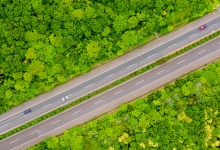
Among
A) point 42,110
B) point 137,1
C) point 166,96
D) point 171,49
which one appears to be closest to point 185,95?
point 166,96

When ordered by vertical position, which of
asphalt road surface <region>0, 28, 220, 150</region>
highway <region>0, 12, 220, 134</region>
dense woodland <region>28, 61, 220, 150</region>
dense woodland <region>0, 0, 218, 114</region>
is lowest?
dense woodland <region>28, 61, 220, 150</region>

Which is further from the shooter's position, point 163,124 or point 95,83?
point 95,83

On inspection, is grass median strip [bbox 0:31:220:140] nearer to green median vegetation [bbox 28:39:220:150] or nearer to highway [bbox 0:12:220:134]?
highway [bbox 0:12:220:134]

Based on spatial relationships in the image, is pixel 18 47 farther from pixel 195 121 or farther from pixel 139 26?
pixel 195 121

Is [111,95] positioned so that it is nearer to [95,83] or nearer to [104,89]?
[104,89]

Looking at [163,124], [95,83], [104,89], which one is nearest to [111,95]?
[104,89]

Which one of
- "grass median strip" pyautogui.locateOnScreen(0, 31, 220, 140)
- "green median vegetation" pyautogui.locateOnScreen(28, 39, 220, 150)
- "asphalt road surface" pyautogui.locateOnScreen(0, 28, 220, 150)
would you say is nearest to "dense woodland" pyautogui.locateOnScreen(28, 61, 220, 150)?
"green median vegetation" pyautogui.locateOnScreen(28, 39, 220, 150)

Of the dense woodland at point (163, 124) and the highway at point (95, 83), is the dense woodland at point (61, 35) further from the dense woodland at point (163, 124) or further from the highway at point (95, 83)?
the dense woodland at point (163, 124)
